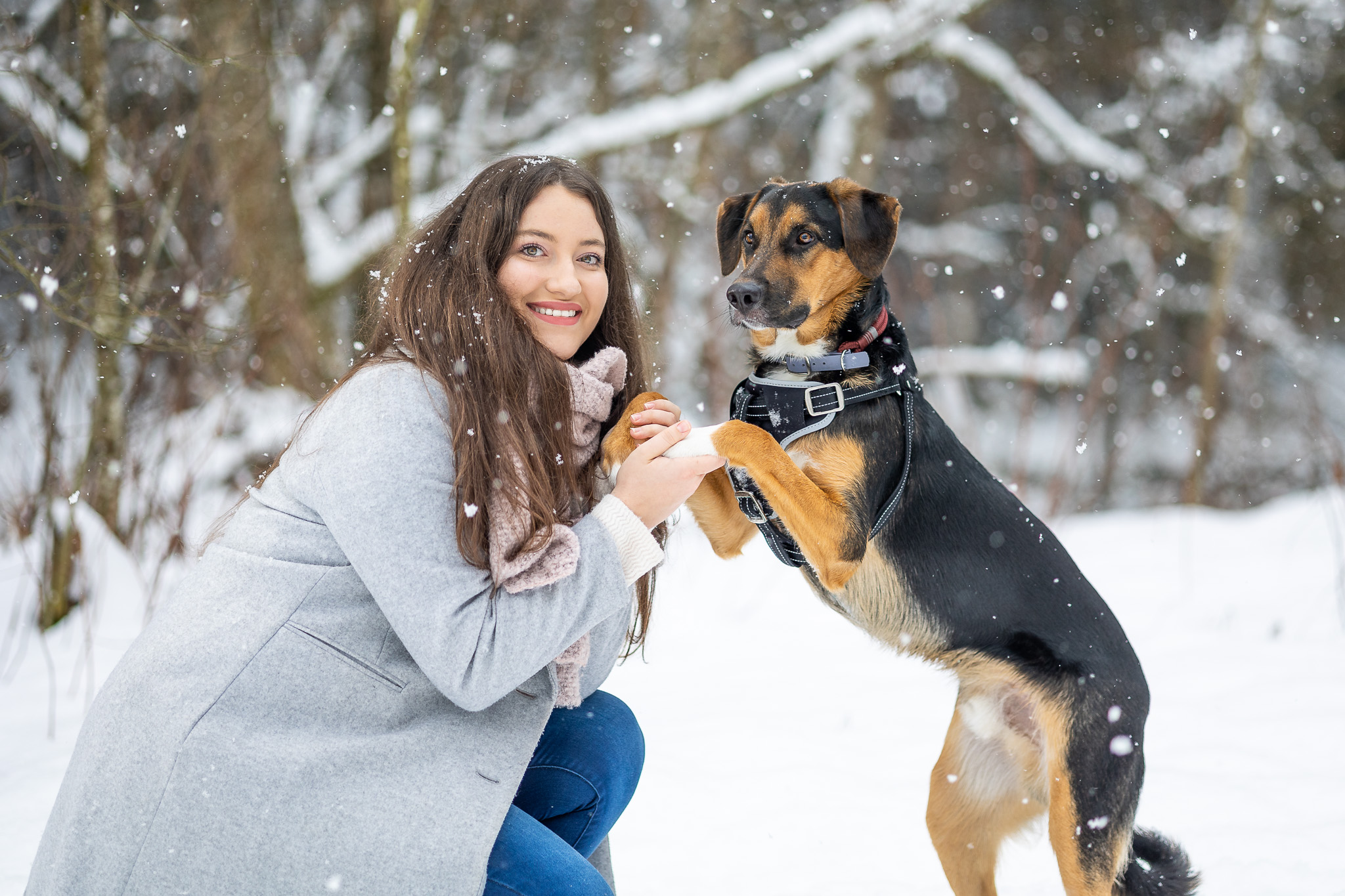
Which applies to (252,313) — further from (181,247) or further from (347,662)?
(347,662)

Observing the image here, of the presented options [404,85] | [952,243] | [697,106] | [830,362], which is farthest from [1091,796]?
[952,243]

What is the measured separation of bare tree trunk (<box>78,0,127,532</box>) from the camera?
3.63 meters

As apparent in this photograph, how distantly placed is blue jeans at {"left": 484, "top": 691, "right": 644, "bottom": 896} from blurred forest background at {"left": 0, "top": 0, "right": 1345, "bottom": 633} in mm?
1277

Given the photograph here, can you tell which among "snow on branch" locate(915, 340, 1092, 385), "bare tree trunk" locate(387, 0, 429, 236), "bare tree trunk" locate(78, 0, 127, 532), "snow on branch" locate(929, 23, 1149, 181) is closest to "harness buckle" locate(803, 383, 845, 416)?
"bare tree trunk" locate(78, 0, 127, 532)

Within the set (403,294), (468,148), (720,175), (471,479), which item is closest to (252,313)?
(468,148)

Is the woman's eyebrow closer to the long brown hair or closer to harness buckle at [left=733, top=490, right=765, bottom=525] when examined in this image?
the long brown hair

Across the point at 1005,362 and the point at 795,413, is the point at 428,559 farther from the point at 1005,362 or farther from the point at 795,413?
the point at 1005,362

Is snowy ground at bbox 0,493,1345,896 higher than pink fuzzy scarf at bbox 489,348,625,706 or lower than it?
lower

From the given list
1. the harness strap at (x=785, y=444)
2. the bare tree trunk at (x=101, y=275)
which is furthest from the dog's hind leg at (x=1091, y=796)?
the bare tree trunk at (x=101, y=275)

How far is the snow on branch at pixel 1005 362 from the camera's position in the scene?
7082mm

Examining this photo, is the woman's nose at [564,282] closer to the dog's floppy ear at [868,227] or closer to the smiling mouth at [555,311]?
the smiling mouth at [555,311]

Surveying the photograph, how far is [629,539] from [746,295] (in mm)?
835

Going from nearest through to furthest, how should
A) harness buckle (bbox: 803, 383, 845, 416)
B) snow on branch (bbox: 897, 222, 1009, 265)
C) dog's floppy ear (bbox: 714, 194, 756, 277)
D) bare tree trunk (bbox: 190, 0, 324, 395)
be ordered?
harness buckle (bbox: 803, 383, 845, 416) → dog's floppy ear (bbox: 714, 194, 756, 277) → bare tree trunk (bbox: 190, 0, 324, 395) → snow on branch (bbox: 897, 222, 1009, 265)

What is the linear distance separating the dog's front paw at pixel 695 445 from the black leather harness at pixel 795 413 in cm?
15
